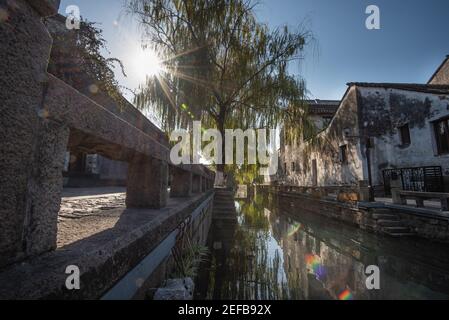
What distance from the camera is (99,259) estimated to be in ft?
3.02

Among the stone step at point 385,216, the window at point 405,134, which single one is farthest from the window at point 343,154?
the stone step at point 385,216

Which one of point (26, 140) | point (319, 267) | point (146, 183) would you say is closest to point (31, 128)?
point (26, 140)

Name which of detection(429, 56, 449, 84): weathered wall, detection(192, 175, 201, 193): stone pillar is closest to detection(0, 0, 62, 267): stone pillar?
detection(192, 175, 201, 193): stone pillar

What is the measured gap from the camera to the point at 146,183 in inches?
86.9

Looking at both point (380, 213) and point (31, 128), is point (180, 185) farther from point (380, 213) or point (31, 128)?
point (380, 213)

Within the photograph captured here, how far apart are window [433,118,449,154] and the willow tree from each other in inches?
247

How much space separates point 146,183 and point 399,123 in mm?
12786

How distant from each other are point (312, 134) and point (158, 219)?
22.8 ft

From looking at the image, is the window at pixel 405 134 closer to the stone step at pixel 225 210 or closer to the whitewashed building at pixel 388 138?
the whitewashed building at pixel 388 138

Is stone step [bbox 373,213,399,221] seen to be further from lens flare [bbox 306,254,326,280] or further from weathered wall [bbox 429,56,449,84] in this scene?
weathered wall [bbox 429,56,449,84]

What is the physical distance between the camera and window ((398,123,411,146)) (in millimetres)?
10383

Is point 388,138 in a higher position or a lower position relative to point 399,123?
lower

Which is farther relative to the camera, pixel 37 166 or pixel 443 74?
pixel 443 74

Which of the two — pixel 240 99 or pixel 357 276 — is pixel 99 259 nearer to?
pixel 357 276
